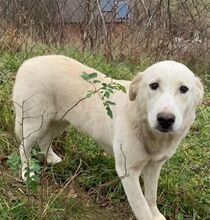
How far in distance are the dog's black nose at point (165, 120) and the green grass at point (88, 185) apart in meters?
0.60

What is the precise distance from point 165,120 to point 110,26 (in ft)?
13.1

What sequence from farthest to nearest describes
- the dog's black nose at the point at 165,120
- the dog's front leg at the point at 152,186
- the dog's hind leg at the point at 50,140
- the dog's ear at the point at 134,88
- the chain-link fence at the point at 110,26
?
the chain-link fence at the point at 110,26, the dog's hind leg at the point at 50,140, the dog's front leg at the point at 152,186, the dog's ear at the point at 134,88, the dog's black nose at the point at 165,120

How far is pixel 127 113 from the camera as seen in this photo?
3445 mm

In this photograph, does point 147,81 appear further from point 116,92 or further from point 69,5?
point 69,5

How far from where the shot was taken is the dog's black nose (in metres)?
2.94

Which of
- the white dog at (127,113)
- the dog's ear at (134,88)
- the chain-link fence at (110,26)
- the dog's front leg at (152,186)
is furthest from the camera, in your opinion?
the chain-link fence at (110,26)

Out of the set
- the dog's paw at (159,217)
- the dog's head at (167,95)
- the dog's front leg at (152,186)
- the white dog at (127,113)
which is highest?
the dog's head at (167,95)

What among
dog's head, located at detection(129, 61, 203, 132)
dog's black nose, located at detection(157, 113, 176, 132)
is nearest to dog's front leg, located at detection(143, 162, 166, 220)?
dog's head, located at detection(129, 61, 203, 132)

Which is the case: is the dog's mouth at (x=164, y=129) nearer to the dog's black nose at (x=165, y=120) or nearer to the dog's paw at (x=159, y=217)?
the dog's black nose at (x=165, y=120)

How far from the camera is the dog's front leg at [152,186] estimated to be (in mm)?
3666

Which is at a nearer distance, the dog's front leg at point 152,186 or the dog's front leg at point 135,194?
the dog's front leg at point 135,194

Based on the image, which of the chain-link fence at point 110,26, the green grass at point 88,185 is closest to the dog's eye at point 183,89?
the green grass at point 88,185

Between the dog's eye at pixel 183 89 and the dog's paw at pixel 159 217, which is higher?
the dog's eye at pixel 183 89

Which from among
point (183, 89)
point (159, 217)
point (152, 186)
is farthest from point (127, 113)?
point (159, 217)
